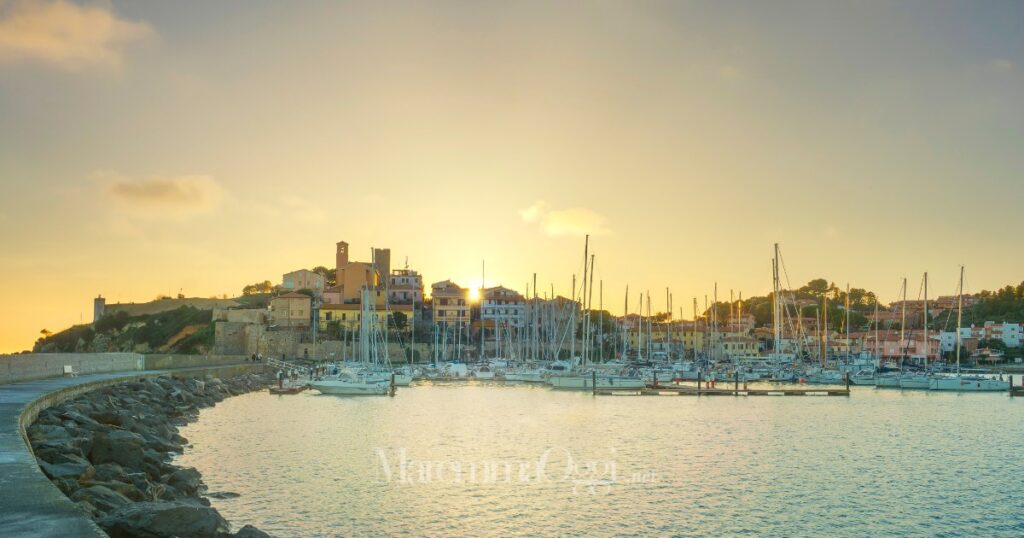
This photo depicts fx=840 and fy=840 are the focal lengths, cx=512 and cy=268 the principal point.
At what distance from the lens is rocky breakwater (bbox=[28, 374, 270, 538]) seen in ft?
41.5

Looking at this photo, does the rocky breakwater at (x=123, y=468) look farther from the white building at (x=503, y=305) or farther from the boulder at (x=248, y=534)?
the white building at (x=503, y=305)

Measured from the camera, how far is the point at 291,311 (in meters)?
101

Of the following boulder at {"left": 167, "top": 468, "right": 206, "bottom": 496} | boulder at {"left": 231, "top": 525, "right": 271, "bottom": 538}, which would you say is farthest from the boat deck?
boulder at {"left": 231, "top": 525, "right": 271, "bottom": 538}

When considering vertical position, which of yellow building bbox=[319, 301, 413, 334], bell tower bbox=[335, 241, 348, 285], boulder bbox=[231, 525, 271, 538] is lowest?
boulder bbox=[231, 525, 271, 538]

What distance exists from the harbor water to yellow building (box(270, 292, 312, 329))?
53.3 meters

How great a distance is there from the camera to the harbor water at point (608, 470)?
63.5 feet

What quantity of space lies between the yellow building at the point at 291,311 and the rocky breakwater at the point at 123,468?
210 ft

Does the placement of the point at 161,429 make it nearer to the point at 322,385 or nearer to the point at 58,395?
the point at 58,395

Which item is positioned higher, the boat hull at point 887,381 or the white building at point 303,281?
the white building at point 303,281

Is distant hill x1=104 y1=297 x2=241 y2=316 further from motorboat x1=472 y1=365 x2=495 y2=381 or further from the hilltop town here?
motorboat x1=472 y1=365 x2=495 y2=381

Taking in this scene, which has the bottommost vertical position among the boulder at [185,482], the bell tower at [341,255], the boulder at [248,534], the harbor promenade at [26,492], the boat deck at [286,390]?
the boat deck at [286,390]

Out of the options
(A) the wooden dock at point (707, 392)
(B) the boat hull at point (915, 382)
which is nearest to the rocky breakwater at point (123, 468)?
(A) the wooden dock at point (707, 392)

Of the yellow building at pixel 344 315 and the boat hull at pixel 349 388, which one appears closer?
the boat hull at pixel 349 388

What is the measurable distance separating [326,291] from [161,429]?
8077 centimetres
